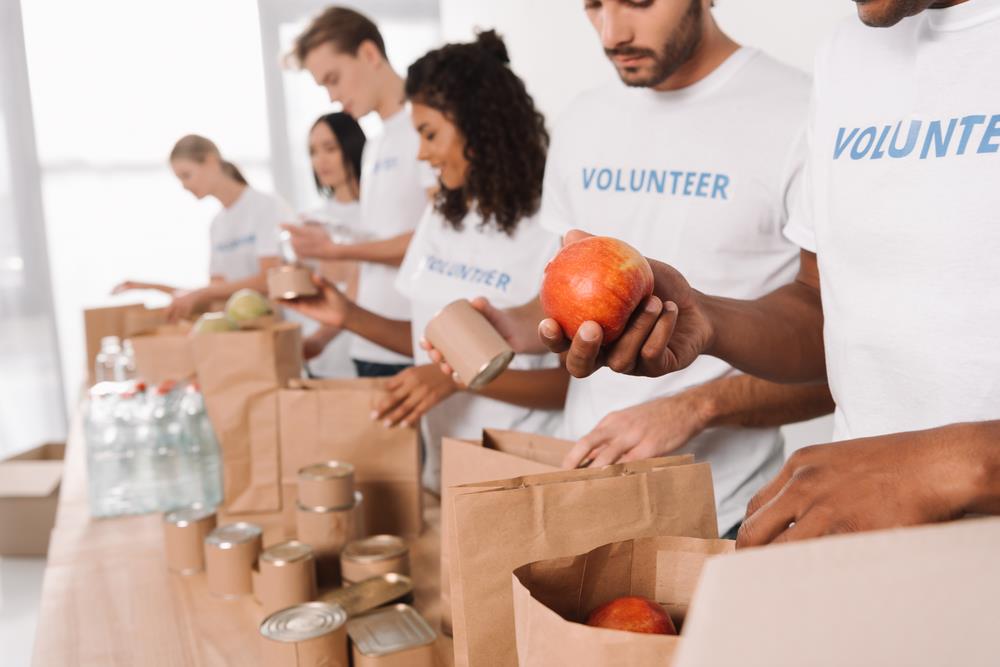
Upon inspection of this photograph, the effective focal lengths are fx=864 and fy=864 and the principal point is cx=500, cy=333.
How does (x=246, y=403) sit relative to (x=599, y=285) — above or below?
below

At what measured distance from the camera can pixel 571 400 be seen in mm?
1482

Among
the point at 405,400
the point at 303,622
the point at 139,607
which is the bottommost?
the point at 139,607

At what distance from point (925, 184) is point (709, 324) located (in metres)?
0.25

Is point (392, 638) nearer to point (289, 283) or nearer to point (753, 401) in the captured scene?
point (753, 401)

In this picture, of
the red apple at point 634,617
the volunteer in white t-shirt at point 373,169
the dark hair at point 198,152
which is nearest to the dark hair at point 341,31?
the volunteer in white t-shirt at point 373,169

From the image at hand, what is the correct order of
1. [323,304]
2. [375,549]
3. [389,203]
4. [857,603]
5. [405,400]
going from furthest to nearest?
[389,203] → [323,304] → [405,400] → [375,549] → [857,603]

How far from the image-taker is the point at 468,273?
5.54 feet

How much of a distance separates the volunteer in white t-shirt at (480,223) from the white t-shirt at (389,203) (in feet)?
2.06

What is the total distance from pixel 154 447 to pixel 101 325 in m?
1.24

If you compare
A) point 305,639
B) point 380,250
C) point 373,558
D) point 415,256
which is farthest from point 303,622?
point 380,250

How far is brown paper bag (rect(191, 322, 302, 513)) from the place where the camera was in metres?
1.54

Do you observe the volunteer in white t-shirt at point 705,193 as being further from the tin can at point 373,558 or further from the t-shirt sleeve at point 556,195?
the tin can at point 373,558

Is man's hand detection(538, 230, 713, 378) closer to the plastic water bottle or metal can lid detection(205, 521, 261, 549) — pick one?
metal can lid detection(205, 521, 261, 549)

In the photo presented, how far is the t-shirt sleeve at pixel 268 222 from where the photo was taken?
3.56 m
